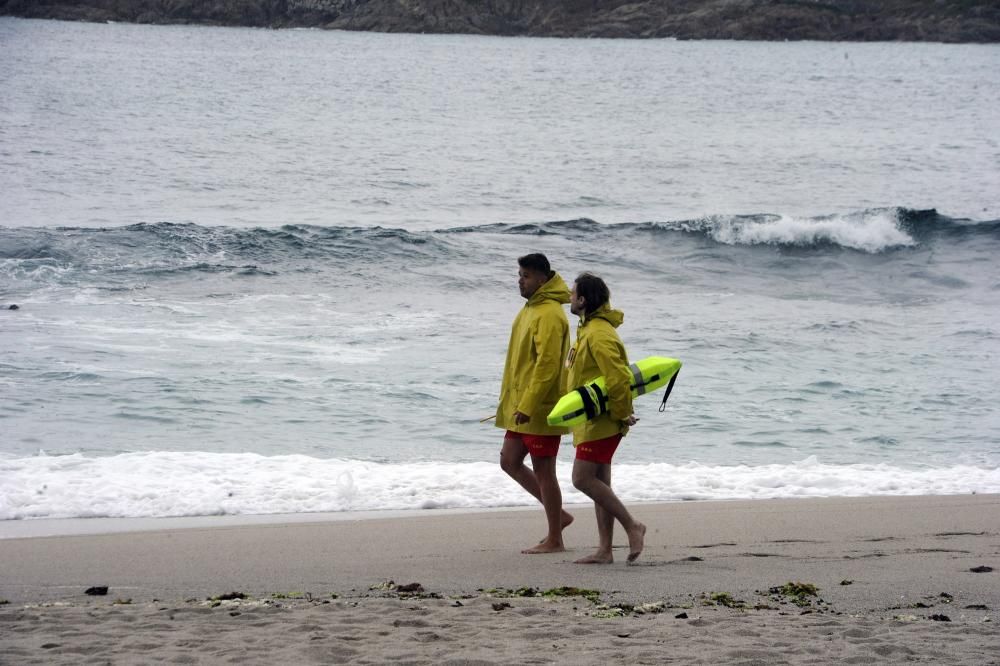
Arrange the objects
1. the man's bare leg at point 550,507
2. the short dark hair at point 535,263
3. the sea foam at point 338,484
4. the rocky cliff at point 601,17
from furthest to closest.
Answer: the rocky cliff at point 601,17, the sea foam at point 338,484, the man's bare leg at point 550,507, the short dark hair at point 535,263

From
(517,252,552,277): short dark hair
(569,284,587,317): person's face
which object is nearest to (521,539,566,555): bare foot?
(569,284,587,317): person's face

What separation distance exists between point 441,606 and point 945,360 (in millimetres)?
10724

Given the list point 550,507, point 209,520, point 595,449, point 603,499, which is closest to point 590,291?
point 595,449

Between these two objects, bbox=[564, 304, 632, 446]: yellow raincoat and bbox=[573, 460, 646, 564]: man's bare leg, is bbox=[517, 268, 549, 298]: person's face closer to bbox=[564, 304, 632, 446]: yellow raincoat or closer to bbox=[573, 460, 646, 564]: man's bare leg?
bbox=[564, 304, 632, 446]: yellow raincoat

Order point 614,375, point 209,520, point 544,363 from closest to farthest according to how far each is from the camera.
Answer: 1. point 614,375
2. point 544,363
3. point 209,520

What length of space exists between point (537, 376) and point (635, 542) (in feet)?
3.32

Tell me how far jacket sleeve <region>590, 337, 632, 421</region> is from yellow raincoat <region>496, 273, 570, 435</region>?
1.18ft

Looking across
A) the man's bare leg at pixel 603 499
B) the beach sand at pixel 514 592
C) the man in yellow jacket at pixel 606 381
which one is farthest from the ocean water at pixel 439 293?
Answer: the man in yellow jacket at pixel 606 381

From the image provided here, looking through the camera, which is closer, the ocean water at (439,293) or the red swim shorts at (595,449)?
the red swim shorts at (595,449)

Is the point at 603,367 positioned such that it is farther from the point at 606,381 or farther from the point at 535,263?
the point at 535,263

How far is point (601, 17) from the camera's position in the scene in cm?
13112

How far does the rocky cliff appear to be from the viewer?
12912 centimetres

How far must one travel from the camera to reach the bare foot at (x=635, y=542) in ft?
19.4

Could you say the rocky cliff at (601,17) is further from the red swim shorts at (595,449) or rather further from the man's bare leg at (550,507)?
the red swim shorts at (595,449)
